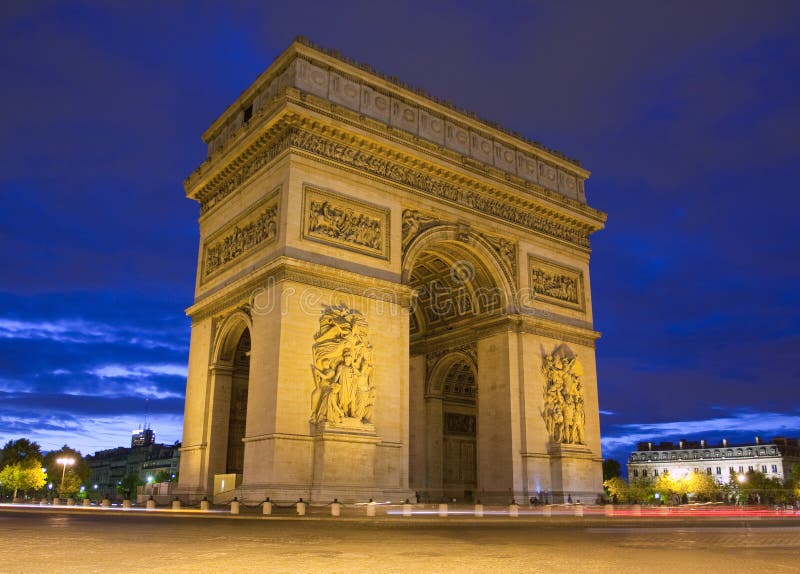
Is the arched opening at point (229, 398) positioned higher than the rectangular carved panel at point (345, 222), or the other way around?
the rectangular carved panel at point (345, 222)

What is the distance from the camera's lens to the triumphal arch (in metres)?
21.6

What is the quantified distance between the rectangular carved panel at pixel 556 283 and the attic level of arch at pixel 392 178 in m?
1.35

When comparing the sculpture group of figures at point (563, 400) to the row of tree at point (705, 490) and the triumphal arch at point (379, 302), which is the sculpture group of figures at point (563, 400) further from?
the row of tree at point (705, 490)

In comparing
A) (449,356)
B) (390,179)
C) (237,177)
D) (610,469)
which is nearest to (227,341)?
(237,177)

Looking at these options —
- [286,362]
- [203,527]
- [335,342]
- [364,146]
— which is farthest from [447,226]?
[203,527]

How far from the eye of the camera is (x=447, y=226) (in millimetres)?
26984

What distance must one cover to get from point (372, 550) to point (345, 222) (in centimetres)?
1601

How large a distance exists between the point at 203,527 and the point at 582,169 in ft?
84.4

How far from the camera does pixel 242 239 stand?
82.6 feet

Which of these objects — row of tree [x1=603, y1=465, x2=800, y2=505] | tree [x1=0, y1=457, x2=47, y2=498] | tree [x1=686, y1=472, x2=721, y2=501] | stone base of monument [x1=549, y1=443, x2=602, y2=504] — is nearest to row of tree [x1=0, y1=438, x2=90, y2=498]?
tree [x1=0, y1=457, x2=47, y2=498]

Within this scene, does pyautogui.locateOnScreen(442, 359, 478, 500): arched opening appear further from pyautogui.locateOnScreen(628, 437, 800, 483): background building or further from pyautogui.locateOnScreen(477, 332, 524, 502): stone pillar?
pyautogui.locateOnScreen(628, 437, 800, 483): background building

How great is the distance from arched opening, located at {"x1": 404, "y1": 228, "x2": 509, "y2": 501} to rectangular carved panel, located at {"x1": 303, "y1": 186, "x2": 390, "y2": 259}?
3247 mm

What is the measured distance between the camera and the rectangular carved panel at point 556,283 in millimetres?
29609

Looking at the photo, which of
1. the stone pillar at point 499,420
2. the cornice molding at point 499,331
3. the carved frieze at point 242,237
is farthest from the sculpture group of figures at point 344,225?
the stone pillar at point 499,420
